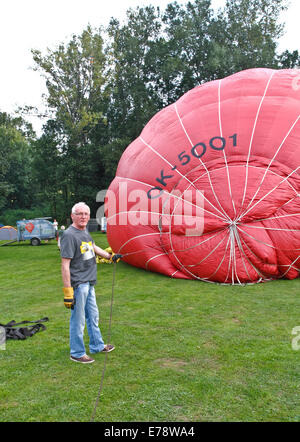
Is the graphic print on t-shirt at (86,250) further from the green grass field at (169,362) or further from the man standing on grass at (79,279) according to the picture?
the green grass field at (169,362)

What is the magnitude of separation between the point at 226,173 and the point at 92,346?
12.0 ft

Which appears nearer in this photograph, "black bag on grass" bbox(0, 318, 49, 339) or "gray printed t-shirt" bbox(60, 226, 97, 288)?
"gray printed t-shirt" bbox(60, 226, 97, 288)

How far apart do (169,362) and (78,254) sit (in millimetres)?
1279

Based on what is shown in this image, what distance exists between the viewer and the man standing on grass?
3.43m

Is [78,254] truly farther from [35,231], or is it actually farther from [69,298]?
[35,231]

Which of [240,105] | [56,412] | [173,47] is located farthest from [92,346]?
[173,47]

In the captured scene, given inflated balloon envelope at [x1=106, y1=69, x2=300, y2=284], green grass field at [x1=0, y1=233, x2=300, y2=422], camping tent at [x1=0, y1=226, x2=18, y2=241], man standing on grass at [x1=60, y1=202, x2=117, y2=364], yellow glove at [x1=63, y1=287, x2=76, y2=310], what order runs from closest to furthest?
green grass field at [x1=0, y1=233, x2=300, y2=422]
yellow glove at [x1=63, y1=287, x2=76, y2=310]
man standing on grass at [x1=60, y1=202, x2=117, y2=364]
inflated balloon envelope at [x1=106, y1=69, x2=300, y2=284]
camping tent at [x1=0, y1=226, x2=18, y2=241]

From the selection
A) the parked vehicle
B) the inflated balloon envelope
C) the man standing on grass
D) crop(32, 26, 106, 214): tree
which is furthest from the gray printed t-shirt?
crop(32, 26, 106, 214): tree

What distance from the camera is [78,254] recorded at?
352 cm

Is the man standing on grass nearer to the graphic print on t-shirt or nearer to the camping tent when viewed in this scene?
the graphic print on t-shirt

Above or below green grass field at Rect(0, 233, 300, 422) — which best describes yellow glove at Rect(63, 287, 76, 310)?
above

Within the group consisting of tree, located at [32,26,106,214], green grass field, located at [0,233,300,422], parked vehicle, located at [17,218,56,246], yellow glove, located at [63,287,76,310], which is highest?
tree, located at [32,26,106,214]

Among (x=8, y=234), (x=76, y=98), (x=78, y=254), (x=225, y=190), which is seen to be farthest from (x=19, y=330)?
(x=76, y=98)

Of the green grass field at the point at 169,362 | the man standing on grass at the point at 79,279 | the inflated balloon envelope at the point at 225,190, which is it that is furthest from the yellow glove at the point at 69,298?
the inflated balloon envelope at the point at 225,190
